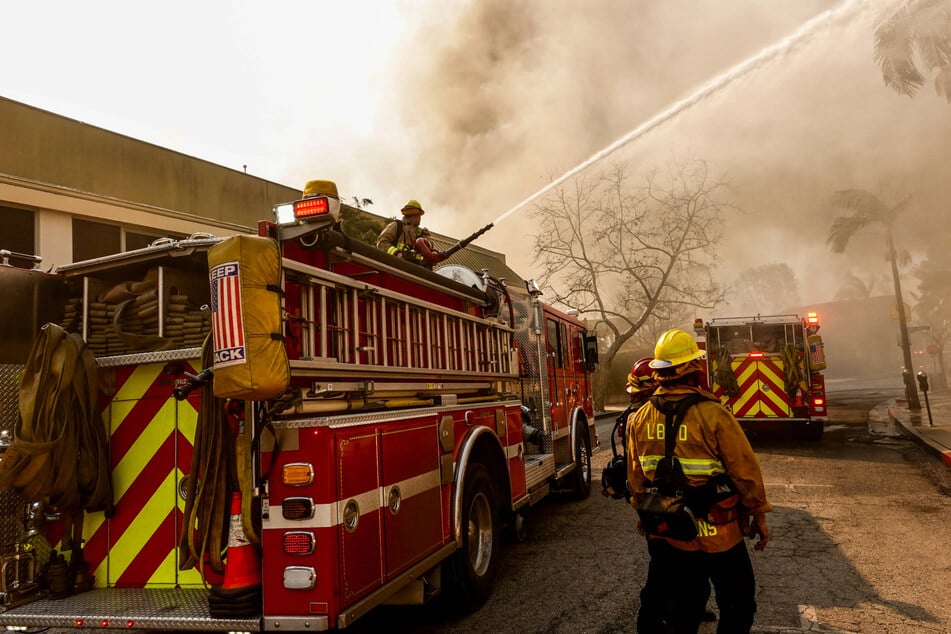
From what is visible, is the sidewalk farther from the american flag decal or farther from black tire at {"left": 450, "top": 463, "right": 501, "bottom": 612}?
the american flag decal

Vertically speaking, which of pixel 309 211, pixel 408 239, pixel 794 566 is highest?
pixel 408 239

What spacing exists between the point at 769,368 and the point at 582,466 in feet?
20.4

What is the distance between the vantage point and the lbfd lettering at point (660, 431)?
2.89m

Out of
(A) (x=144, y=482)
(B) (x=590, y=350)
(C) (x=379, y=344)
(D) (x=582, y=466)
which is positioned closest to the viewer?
(A) (x=144, y=482)

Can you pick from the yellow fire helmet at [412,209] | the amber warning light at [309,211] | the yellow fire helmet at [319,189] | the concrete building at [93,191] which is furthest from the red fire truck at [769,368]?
the concrete building at [93,191]

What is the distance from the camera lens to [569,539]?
6.27m

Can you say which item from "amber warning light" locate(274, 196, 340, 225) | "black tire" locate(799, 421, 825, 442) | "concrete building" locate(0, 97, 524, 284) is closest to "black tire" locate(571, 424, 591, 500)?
"amber warning light" locate(274, 196, 340, 225)

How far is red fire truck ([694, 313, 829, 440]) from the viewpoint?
39.9ft

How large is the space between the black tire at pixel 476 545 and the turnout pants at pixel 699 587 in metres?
1.54

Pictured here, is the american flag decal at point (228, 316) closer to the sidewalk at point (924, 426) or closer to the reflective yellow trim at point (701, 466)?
the reflective yellow trim at point (701, 466)

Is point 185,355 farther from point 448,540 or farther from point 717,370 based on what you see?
point 717,370

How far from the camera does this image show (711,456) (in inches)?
112

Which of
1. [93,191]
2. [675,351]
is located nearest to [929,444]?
[675,351]

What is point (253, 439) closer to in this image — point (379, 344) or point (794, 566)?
point (379, 344)
